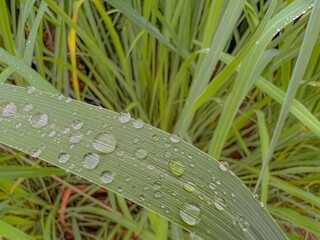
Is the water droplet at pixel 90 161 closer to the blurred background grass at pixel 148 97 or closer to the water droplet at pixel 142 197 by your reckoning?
the water droplet at pixel 142 197

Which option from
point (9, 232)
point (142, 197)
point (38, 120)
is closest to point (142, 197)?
point (142, 197)

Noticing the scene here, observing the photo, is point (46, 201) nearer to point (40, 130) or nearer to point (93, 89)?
point (93, 89)

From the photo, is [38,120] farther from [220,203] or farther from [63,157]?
[220,203]

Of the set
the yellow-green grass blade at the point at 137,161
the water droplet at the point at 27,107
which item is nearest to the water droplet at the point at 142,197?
the yellow-green grass blade at the point at 137,161

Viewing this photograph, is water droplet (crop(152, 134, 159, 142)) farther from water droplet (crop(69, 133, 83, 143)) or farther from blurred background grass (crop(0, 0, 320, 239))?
blurred background grass (crop(0, 0, 320, 239))

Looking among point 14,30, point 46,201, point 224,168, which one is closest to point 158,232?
point 224,168

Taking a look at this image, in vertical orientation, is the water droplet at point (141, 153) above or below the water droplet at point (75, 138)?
above
